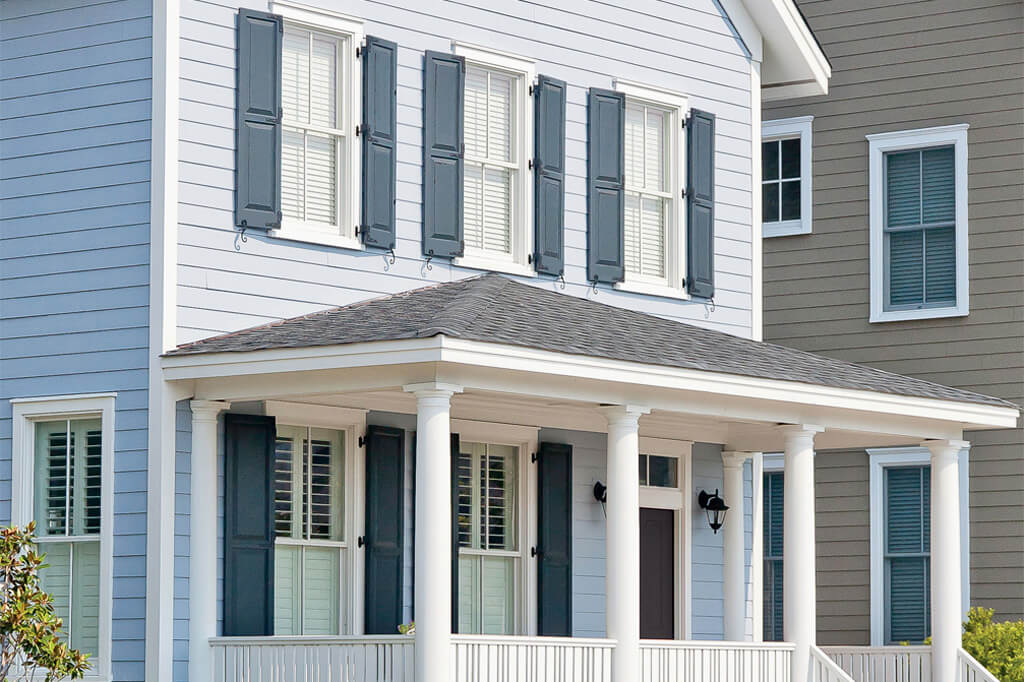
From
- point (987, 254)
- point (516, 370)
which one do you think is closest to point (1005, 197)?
point (987, 254)

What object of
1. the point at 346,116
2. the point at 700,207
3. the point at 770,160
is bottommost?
the point at 700,207

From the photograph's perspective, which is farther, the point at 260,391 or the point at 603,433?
the point at 603,433

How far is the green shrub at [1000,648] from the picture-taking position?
16.4 metres

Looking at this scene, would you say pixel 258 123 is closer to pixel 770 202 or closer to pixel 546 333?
pixel 546 333

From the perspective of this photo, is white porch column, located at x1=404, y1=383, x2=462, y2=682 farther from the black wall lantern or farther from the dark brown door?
the black wall lantern

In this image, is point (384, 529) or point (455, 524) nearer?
point (384, 529)

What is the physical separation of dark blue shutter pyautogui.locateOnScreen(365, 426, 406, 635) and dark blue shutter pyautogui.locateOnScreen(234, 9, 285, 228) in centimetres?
189

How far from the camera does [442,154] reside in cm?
1445

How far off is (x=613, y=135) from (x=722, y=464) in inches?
127

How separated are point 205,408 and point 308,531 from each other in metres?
1.40

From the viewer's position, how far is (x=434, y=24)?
47.8 ft

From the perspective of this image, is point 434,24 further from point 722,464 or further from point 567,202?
point 722,464

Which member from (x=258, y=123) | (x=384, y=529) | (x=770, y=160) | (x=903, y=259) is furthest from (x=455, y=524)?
(x=770, y=160)

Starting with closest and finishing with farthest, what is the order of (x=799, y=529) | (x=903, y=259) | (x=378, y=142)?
(x=378, y=142)
(x=799, y=529)
(x=903, y=259)
